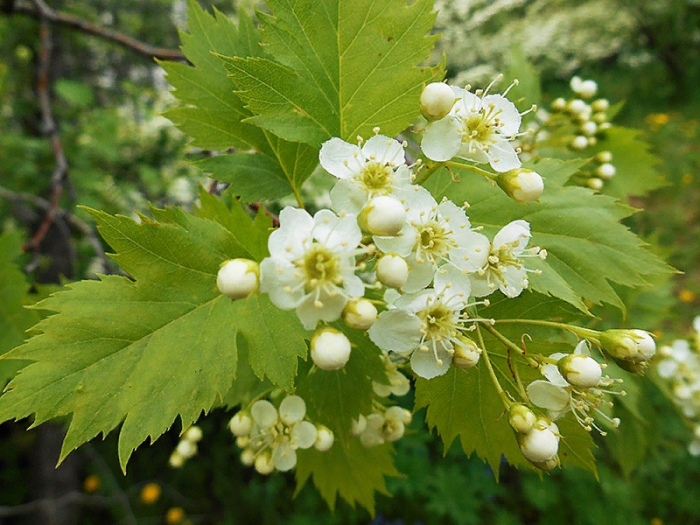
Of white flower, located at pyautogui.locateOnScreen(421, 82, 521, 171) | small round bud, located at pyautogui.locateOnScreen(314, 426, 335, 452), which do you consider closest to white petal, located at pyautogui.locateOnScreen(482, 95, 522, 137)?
white flower, located at pyautogui.locateOnScreen(421, 82, 521, 171)

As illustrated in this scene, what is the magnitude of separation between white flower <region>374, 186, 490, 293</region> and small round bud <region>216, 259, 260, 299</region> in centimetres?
30

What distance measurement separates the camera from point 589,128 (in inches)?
77.6

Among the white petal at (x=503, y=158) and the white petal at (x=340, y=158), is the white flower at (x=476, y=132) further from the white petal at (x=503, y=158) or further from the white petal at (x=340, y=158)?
the white petal at (x=340, y=158)

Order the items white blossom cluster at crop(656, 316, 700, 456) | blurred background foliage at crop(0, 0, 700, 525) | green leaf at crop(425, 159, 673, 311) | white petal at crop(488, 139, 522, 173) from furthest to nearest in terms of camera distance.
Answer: blurred background foliage at crop(0, 0, 700, 525) → white blossom cluster at crop(656, 316, 700, 456) → green leaf at crop(425, 159, 673, 311) → white petal at crop(488, 139, 522, 173)

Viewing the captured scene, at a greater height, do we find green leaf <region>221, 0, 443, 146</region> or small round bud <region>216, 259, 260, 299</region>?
green leaf <region>221, 0, 443, 146</region>

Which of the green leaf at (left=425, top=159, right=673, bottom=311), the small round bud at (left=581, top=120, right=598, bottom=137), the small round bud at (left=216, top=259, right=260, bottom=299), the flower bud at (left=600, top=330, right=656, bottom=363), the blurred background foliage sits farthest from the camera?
the blurred background foliage

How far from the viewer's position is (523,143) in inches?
78.5

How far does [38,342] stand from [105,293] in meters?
0.15

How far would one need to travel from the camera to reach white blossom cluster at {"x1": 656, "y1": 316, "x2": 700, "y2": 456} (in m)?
2.15

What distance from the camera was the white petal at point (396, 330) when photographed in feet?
3.11

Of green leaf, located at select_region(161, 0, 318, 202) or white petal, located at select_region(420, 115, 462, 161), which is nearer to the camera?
white petal, located at select_region(420, 115, 462, 161)

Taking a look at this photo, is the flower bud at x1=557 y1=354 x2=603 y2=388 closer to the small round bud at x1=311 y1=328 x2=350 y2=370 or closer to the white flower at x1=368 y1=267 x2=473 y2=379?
the white flower at x1=368 y1=267 x2=473 y2=379

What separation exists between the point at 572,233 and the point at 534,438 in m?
0.55

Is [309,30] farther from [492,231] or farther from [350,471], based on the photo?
[350,471]
